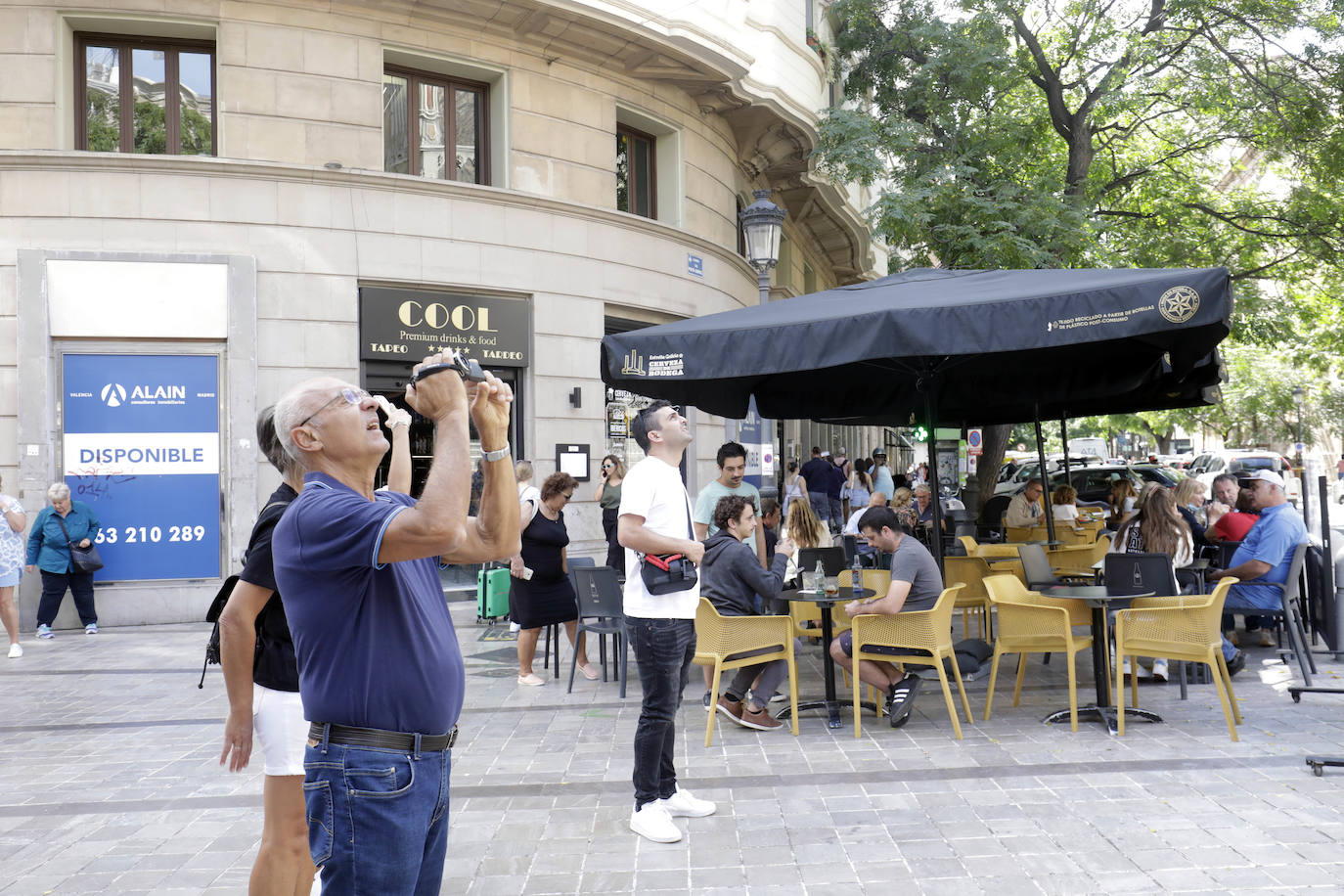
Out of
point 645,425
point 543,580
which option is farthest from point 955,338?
point 543,580

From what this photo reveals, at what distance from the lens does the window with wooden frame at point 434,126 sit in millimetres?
13047

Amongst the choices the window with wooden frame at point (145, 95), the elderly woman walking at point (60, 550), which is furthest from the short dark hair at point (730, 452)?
the window with wooden frame at point (145, 95)

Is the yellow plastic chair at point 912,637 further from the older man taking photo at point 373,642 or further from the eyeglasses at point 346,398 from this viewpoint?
the eyeglasses at point 346,398

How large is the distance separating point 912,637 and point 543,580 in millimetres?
3134

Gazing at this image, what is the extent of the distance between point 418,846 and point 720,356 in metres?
4.69

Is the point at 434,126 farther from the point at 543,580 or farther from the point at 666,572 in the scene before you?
the point at 666,572

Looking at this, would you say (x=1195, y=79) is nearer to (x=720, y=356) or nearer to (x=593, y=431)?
(x=593, y=431)

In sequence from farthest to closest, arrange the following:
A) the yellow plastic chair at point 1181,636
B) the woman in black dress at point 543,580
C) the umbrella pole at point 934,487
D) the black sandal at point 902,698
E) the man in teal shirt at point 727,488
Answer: the woman in black dress at point 543,580 < the umbrella pole at point 934,487 < the man in teal shirt at point 727,488 < the black sandal at point 902,698 < the yellow plastic chair at point 1181,636

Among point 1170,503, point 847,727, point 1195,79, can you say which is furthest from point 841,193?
point 847,727

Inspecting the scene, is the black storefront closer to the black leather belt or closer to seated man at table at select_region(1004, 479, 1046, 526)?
seated man at table at select_region(1004, 479, 1046, 526)

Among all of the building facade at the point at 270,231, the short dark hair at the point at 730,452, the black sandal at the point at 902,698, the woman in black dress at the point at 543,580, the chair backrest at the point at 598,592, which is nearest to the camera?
the black sandal at the point at 902,698

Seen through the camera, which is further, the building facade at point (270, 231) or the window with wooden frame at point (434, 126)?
the window with wooden frame at point (434, 126)

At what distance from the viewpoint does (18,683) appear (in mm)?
8508

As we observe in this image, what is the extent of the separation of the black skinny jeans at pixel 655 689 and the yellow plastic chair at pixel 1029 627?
2769 millimetres
